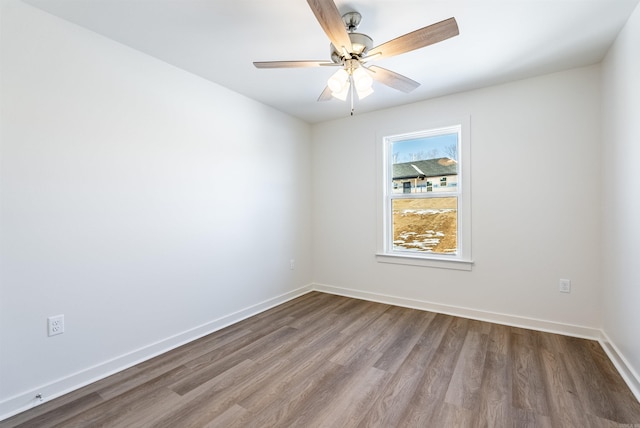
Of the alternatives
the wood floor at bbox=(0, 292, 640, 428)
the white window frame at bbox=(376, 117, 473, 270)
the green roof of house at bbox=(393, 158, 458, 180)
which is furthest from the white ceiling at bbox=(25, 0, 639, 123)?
the wood floor at bbox=(0, 292, 640, 428)

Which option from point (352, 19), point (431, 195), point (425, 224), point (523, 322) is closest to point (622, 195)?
point (523, 322)

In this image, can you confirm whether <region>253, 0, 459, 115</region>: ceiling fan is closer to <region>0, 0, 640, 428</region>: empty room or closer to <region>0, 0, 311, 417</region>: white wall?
<region>0, 0, 640, 428</region>: empty room

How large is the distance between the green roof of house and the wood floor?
1.68 metres

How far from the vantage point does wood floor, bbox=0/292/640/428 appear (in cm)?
161

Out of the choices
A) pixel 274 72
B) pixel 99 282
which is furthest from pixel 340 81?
pixel 99 282

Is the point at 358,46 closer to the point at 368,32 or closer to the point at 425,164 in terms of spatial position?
the point at 368,32

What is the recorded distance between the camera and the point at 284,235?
3719 millimetres

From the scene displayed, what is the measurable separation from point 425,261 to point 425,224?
444 millimetres

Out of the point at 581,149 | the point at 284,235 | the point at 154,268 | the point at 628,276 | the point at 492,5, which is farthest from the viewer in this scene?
the point at 284,235

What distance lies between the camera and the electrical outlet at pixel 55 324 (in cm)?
182

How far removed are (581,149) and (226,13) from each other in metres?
3.09

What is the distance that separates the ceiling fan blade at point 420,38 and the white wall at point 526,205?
69.3 inches

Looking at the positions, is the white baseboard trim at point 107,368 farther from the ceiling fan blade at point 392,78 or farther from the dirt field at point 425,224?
the ceiling fan blade at point 392,78

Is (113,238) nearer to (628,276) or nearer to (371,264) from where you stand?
(371,264)
